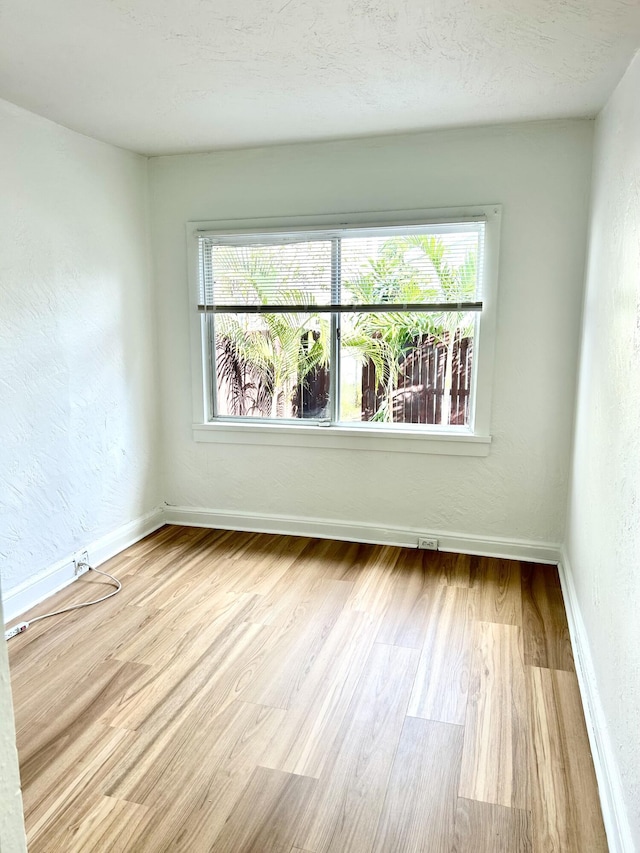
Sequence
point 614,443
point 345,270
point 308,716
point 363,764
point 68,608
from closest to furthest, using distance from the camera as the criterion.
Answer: point 363,764
point 614,443
point 308,716
point 68,608
point 345,270

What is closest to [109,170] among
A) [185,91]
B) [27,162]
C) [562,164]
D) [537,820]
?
[27,162]

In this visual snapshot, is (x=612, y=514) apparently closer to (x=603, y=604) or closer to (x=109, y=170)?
(x=603, y=604)

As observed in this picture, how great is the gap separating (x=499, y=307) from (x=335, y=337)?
0.97 meters

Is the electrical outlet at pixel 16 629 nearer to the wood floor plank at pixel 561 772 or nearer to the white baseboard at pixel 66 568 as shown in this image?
the white baseboard at pixel 66 568

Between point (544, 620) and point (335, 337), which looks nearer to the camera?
point (544, 620)

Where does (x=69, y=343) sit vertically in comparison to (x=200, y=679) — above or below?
above

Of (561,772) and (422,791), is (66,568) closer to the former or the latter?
(422,791)

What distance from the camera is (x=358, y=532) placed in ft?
12.1

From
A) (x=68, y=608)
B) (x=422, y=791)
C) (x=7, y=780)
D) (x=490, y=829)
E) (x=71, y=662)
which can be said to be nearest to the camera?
(x=7, y=780)

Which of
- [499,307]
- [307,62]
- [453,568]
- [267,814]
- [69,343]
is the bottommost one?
[267,814]

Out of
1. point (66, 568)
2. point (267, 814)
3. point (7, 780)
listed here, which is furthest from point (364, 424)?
point (7, 780)

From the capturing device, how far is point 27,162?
9.00 feet

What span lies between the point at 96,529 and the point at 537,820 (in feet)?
8.63

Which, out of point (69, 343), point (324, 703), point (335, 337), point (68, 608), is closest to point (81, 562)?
point (68, 608)
